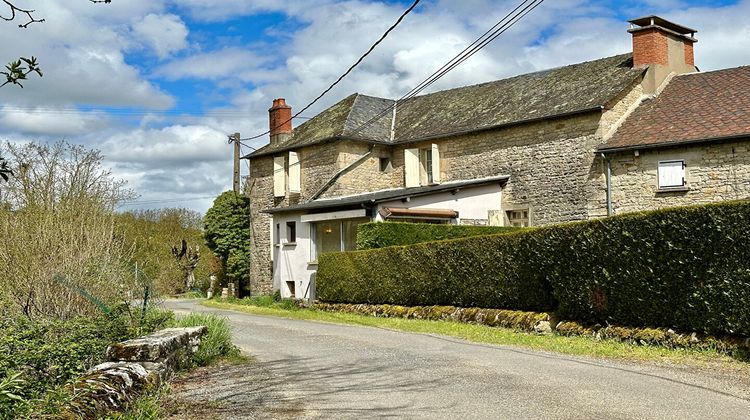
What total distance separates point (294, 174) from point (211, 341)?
812 inches

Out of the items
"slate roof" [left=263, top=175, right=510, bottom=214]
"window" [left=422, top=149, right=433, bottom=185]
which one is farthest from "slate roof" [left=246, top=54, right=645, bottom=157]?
"slate roof" [left=263, top=175, right=510, bottom=214]

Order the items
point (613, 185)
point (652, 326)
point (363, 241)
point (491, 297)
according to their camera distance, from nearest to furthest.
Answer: point (652, 326)
point (491, 297)
point (363, 241)
point (613, 185)

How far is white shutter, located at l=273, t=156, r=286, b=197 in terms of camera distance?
31.9 m

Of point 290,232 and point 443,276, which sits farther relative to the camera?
point 290,232

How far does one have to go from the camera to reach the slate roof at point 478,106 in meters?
24.5

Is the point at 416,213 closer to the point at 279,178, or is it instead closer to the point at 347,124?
the point at 347,124

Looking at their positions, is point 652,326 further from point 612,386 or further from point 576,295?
point 612,386

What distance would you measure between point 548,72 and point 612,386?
71.3ft

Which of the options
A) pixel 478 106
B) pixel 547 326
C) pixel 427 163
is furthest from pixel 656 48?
pixel 547 326

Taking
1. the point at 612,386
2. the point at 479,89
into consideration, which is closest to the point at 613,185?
the point at 479,89

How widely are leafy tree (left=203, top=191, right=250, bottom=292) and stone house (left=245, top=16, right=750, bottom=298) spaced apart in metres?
2.24

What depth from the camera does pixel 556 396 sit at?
7.53 metres

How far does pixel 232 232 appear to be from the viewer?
112 ft

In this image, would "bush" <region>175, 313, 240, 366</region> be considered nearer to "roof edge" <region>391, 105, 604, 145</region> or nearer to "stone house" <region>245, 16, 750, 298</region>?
"stone house" <region>245, 16, 750, 298</region>
